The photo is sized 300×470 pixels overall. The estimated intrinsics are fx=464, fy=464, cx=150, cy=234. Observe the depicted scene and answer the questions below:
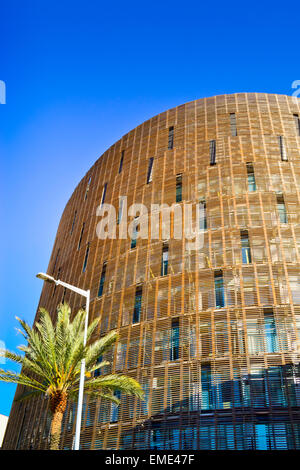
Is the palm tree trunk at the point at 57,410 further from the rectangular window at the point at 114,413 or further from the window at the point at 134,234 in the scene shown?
the window at the point at 134,234

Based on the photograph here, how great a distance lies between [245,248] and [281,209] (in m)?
3.95

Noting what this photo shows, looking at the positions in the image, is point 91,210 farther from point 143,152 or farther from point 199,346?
point 199,346

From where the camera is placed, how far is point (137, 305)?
30.3 metres

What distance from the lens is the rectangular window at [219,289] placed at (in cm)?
2746

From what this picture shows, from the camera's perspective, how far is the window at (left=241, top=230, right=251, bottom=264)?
2881cm

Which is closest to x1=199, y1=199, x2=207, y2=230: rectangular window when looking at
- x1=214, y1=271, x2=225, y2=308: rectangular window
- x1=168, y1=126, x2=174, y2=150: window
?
x1=214, y1=271, x2=225, y2=308: rectangular window

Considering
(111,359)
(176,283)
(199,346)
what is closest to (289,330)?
(199,346)

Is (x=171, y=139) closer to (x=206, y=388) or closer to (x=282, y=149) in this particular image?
(x=282, y=149)

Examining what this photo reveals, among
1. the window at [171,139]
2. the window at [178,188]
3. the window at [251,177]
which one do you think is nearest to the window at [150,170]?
the window at [171,139]

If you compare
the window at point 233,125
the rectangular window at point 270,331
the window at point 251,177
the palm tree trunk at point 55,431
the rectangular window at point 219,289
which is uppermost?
the window at point 233,125

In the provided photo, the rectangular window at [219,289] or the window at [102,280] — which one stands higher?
the window at [102,280]

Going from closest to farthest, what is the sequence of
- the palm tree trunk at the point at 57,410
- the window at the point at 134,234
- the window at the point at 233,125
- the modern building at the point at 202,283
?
the palm tree trunk at the point at 57,410
the modern building at the point at 202,283
the window at the point at 134,234
the window at the point at 233,125

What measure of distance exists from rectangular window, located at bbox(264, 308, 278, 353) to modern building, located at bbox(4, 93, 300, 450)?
0.06 metres

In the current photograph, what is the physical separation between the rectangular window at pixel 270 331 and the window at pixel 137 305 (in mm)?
8099
